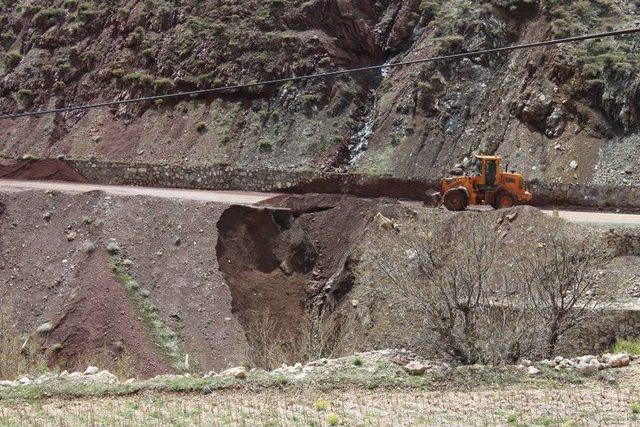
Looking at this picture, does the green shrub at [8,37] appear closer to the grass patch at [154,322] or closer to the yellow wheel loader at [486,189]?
the grass patch at [154,322]

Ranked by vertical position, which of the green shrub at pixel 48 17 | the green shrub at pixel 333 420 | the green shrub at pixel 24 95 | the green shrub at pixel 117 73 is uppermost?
the green shrub at pixel 48 17

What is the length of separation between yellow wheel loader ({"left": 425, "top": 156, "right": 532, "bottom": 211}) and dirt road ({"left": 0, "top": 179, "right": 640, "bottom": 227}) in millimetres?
1280

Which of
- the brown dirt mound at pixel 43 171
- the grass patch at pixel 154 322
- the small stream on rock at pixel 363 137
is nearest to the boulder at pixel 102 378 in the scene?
the grass patch at pixel 154 322

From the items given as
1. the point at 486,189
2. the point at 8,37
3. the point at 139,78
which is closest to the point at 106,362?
the point at 486,189

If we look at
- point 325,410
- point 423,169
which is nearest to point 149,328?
point 325,410

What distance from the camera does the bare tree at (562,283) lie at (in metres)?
17.2

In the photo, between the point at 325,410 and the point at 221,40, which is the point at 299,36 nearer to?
the point at 221,40

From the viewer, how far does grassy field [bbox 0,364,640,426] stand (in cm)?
1178

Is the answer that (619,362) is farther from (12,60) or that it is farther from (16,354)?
(12,60)

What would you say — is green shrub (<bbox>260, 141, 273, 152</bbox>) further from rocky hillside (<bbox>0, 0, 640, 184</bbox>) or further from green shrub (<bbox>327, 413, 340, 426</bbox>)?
green shrub (<bbox>327, 413, 340, 426</bbox>)

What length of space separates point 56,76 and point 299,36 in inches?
643

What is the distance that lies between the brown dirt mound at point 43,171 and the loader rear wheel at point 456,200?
1673cm

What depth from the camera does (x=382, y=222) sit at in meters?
27.0

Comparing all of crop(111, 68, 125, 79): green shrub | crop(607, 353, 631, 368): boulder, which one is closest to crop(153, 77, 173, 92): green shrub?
crop(111, 68, 125, 79): green shrub
